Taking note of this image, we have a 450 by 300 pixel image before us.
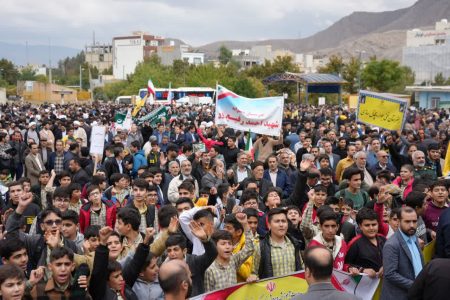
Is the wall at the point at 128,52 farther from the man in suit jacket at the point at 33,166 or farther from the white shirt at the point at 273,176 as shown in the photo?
the white shirt at the point at 273,176

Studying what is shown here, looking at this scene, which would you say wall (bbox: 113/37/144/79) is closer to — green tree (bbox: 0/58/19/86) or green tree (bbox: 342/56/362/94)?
green tree (bbox: 0/58/19/86)

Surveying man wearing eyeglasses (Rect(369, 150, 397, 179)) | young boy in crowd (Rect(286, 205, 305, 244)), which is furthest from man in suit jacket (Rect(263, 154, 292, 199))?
young boy in crowd (Rect(286, 205, 305, 244))

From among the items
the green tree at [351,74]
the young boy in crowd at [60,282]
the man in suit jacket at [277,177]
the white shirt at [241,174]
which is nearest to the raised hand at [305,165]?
the man in suit jacket at [277,177]

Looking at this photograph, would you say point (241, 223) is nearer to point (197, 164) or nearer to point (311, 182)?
point (311, 182)

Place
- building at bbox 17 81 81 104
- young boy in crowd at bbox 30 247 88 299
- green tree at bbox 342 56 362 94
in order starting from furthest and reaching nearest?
1. building at bbox 17 81 81 104
2. green tree at bbox 342 56 362 94
3. young boy in crowd at bbox 30 247 88 299

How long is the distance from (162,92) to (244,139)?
4583 centimetres

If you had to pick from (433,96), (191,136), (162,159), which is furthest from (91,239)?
(433,96)

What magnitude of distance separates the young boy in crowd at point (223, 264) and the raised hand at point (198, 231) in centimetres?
24

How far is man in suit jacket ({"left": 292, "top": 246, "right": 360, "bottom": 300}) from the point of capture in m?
3.80

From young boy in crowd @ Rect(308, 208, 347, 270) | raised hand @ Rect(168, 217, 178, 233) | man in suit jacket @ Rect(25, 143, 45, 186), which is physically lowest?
man in suit jacket @ Rect(25, 143, 45, 186)

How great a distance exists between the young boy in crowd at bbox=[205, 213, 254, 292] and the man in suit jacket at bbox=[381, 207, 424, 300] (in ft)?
3.90

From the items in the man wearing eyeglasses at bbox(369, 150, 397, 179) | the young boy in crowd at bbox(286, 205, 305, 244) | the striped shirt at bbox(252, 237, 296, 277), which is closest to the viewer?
the striped shirt at bbox(252, 237, 296, 277)

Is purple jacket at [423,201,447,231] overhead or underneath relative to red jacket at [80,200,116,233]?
overhead

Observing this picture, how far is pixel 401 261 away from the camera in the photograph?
5.32m
